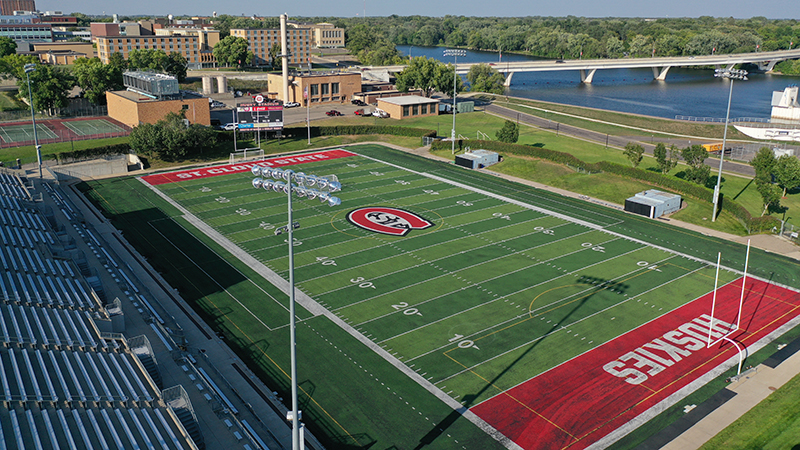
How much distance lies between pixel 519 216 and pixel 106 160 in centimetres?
3922

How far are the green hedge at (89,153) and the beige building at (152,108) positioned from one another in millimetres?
10204

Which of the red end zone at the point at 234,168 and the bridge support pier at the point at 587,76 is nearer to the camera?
the red end zone at the point at 234,168

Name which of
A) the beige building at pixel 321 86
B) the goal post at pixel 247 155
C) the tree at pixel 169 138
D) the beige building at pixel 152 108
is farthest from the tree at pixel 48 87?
the goal post at pixel 247 155

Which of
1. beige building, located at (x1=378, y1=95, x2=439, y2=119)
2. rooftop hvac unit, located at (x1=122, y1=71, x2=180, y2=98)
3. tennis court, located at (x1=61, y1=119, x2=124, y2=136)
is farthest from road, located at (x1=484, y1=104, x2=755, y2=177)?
tennis court, located at (x1=61, y1=119, x2=124, y2=136)

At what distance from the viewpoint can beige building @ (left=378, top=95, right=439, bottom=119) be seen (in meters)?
86.5

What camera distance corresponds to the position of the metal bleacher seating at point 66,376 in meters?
17.1

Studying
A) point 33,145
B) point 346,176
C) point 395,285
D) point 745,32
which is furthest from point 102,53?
point 745,32

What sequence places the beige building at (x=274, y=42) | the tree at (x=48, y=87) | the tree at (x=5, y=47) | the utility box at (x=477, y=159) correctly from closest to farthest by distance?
1. the utility box at (x=477, y=159)
2. the tree at (x=48, y=87)
3. the tree at (x=5, y=47)
4. the beige building at (x=274, y=42)

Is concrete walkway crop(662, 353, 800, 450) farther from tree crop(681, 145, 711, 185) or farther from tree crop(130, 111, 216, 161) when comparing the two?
tree crop(130, 111, 216, 161)

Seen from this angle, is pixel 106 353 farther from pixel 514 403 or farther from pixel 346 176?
pixel 346 176

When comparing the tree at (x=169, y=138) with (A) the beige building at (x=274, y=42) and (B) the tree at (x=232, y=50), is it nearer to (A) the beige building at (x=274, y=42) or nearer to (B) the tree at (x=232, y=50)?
(B) the tree at (x=232, y=50)

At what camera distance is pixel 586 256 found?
36.8m

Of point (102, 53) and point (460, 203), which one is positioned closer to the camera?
point (460, 203)

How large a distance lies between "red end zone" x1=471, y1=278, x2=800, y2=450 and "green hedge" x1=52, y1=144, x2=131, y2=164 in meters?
49.9
